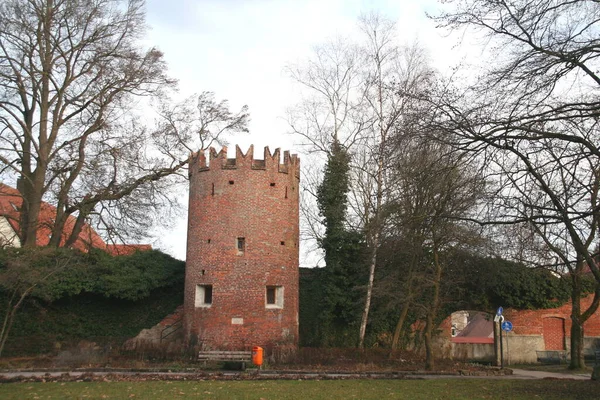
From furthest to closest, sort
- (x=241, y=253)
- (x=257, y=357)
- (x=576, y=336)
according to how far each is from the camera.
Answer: (x=241, y=253), (x=576, y=336), (x=257, y=357)

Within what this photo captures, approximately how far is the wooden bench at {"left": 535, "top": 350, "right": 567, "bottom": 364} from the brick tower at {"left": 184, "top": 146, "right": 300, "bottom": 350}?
10.8 meters

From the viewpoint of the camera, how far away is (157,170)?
83.0 ft

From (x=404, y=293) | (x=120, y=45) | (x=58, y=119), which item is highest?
(x=120, y=45)

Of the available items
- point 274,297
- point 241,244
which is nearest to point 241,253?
point 241,244

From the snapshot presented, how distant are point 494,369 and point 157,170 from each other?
15708mm

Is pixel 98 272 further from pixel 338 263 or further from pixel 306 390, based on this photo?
pixel 306 390

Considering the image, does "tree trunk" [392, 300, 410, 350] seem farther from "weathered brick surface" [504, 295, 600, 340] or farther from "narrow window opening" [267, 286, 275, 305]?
"weathered brick surface" [504, 295, 600, 340]

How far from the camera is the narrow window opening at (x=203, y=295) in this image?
20888 mm

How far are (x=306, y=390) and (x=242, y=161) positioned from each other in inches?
460

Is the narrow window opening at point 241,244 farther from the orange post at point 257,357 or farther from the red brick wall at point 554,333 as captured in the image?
the red brick wall at point 554,333

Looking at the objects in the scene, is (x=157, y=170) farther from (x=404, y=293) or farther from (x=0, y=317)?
(x=404, y=293)

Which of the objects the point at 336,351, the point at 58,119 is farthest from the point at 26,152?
the point at 336,351

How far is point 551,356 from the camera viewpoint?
2422cm

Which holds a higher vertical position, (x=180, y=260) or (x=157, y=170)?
(x=157, y=170)
